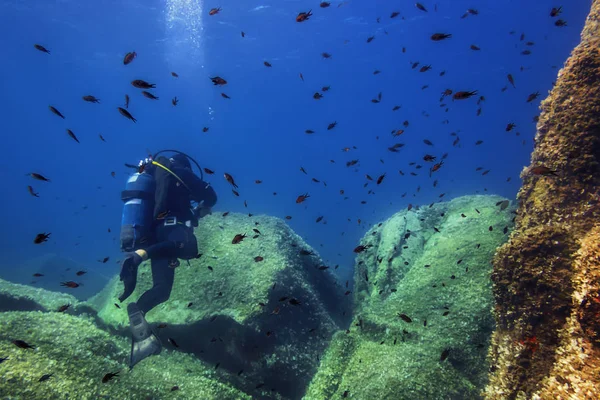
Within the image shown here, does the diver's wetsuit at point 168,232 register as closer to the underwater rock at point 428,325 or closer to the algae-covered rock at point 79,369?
the algae-covered rock at point 79,369

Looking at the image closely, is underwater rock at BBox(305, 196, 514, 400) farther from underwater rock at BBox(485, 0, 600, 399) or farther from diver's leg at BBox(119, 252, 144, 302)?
diver's leg at BBox(119, 252, 144, 302)

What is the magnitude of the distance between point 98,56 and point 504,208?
64678 millimetres

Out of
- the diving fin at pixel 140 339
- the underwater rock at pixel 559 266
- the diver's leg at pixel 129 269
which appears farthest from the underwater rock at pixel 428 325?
the diver's leg at pixel 129 269

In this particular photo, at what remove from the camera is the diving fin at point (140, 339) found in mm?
6199

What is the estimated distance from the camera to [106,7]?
3834 cm

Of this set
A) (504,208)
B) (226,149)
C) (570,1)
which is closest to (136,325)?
(504,208)

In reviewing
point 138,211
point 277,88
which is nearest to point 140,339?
point 138,211

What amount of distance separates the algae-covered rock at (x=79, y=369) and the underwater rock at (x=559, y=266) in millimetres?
5471

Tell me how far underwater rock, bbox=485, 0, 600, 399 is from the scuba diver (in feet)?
21.6

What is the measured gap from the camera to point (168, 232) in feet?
24.4

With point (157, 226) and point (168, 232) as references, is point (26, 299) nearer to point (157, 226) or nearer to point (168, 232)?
point (157, 226)

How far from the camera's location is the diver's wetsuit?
23.4ft

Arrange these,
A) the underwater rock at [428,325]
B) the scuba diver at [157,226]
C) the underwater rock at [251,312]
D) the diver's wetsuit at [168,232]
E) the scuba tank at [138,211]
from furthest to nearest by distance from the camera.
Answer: the underwater rock at [251,312], the scuba tank at [138,211], the diver's wetsuit at [168,232], the scuba diver at [157,226], the underwater rock at [428,325]

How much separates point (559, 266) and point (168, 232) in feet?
24.8
